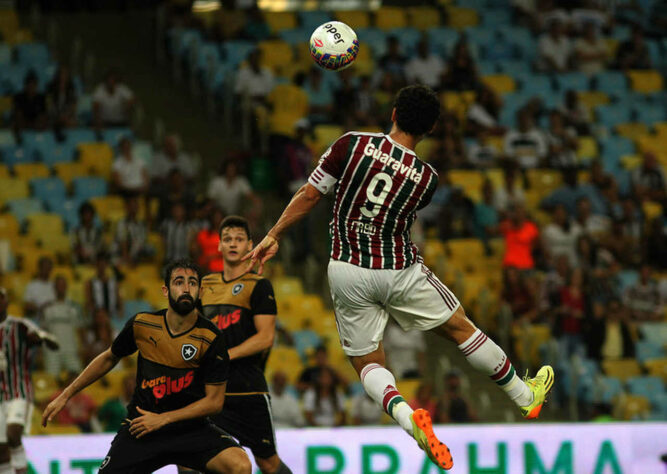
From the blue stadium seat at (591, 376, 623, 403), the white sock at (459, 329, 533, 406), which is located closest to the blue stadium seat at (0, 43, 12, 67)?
the blue stadium seat at (591, 376, 623, 403)

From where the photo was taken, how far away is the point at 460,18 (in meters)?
18.6

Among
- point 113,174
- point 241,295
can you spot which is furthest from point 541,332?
point 241,295

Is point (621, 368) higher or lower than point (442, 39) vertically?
lower

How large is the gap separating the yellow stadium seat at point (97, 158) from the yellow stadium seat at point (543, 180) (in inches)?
204

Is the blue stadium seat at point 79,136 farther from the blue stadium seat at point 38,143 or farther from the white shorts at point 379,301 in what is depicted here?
the white shorts at point 379,301

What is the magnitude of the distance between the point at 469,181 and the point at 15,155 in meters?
5.44

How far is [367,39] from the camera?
679 inches

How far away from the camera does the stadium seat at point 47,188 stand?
14.2 metres

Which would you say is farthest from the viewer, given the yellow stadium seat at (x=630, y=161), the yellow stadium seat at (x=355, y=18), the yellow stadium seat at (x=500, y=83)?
the yellow stadium seat at (x=355, y=18)

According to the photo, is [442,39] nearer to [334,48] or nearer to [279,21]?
[279,21]

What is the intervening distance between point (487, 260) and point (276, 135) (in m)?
2.90

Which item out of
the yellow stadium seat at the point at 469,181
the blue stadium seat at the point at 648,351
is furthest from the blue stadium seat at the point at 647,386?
the yellow stadium seat at the point at 469,181

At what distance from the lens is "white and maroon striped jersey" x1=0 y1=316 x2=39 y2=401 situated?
9.79 meters

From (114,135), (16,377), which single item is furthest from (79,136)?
(16,377)
